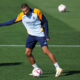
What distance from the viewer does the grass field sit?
15000 millimetres

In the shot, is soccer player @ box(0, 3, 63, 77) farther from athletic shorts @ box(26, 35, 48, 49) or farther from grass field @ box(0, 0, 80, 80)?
grass field @ box(0, 0, 80, 80)

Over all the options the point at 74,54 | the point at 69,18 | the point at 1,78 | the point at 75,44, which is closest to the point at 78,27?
the point at 69,18

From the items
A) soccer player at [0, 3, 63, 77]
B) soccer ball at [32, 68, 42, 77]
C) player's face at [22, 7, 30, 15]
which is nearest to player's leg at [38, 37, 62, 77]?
soccer player at [0, 3, 63, 77]

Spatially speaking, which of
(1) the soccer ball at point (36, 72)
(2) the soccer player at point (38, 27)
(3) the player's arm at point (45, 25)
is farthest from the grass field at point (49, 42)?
(3) the player's arm at point (45, 25)

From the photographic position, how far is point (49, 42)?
21.0m

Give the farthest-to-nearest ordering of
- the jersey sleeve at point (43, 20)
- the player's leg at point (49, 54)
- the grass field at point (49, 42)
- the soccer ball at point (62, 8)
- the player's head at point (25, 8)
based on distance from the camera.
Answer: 1. the soccer ball at point (62, 8)
2. the grass field at point (49, 42)
3. the player's leg at point (49, 54)
4. the jersey sleeve at point (43, 20)
5. the player's head at point (25, 8)

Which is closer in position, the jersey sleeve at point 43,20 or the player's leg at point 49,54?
the jersey sleeve at point 43,20

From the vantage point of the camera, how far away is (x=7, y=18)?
26906mm

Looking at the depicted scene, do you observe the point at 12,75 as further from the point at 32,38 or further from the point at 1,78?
the point at 32,38

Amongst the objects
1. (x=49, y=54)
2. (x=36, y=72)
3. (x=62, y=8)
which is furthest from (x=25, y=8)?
(x=62, y=8)

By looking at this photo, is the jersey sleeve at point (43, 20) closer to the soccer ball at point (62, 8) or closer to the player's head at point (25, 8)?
the player's head at point (25, 8)

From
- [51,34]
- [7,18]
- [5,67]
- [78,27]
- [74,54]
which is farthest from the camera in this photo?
[7,18]

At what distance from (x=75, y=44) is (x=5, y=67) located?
5.60m

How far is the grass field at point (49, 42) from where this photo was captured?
15000 millimetres
